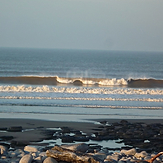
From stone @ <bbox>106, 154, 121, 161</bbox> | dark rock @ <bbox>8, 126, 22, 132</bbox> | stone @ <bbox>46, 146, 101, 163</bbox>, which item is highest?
stone @ <bbox>46, 146, 101, 163</bbox>

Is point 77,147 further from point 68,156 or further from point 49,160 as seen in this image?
point 49,160

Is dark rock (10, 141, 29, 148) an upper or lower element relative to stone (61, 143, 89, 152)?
lower

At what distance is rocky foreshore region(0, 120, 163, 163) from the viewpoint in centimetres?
890

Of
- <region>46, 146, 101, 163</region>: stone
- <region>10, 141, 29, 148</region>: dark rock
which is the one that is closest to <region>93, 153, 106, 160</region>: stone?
<region>46, 146, 101, 163</region>: stone

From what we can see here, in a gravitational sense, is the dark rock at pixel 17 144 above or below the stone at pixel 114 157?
below

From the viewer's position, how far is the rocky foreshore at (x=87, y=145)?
350 inches

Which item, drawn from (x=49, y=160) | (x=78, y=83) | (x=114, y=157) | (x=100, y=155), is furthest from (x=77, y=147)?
(x=78, y=83)

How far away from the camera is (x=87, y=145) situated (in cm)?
1040

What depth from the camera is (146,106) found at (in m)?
21.5

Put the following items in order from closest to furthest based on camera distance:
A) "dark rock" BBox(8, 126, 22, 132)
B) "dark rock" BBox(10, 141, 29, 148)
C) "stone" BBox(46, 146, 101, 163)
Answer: "stone" BBox(46, 146, 101, 163), "dark rock" BBox(10, 141, 29, 148), "dark rock" BBox(8, 126, 22, 132)

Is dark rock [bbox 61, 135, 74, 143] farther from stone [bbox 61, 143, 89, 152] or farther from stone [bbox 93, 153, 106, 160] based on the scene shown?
stone [bbox 93, 153, 106, 160]

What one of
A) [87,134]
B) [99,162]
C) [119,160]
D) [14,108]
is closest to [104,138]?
[87,134]

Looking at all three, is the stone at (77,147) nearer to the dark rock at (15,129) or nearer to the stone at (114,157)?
the stone at (114,157)

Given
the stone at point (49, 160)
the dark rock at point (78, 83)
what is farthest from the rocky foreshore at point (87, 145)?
the dark rock at point (78, 83)
